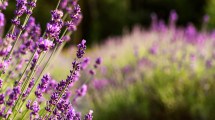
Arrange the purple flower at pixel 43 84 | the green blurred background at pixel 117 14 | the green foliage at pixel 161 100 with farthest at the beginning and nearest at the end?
1. the green blurred background at pixel 117 14
2. the green foliage at pixel 161 100
3. the purple flower at pixel 43 84

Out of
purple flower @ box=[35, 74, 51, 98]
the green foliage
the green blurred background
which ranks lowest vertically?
purple flower @ box=[35, 74, 51, 98]

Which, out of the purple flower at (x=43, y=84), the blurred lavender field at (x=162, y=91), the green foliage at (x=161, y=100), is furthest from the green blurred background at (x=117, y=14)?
the purple flower at (x=43, y=84)

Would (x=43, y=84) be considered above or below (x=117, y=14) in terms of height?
below

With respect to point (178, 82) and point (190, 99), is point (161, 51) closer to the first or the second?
point (178, 82)

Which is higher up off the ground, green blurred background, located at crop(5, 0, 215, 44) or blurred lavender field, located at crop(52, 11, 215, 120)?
green blurred background, located at crop(5, 0, 215, 44)

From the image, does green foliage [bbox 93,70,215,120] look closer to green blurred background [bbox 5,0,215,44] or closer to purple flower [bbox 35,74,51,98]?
purple flower [bbox 35,74,51,98]

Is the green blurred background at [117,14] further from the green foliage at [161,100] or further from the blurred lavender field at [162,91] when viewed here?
the green foliage at [161,100]

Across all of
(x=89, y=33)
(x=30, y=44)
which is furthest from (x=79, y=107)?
(x=89, y=33)

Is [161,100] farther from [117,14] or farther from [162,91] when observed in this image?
[117,14]

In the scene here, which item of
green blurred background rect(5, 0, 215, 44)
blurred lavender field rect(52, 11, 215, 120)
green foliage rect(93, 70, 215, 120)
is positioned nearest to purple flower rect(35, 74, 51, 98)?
blurred lavender field rect(52, 11, 215, 120)

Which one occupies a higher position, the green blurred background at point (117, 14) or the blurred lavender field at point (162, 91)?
the green blurred background at point (117, 14)

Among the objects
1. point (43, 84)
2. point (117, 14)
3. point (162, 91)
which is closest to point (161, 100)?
→ point (162, 91)
